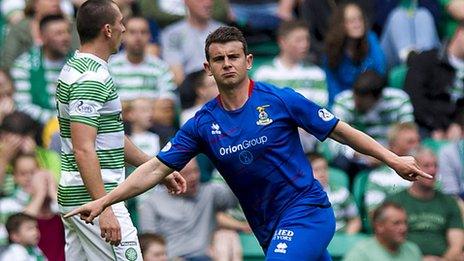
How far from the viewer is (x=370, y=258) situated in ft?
41.3

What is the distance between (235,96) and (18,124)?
5431mm

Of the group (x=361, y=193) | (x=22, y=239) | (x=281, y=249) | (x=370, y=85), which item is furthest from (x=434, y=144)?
(x=281, y=249)

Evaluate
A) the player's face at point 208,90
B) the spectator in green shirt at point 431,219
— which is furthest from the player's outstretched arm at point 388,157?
the player's face at point 208,90

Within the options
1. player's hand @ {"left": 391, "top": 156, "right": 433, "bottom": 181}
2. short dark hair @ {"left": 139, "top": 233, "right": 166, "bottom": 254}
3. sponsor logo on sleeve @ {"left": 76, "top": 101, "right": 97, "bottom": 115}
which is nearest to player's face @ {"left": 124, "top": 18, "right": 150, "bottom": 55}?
short dark hair @ {"left": 139, "top": 233, "right": 166, "bottom": 254}

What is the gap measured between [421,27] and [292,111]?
6730mm

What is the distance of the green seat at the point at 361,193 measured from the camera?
529 inches

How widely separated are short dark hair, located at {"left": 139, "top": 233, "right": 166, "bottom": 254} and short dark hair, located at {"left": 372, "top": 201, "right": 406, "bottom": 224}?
1.87 metres

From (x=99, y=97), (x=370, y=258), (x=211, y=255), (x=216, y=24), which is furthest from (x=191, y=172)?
(x=99, y=97)

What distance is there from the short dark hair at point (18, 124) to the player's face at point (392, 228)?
350 centimetres

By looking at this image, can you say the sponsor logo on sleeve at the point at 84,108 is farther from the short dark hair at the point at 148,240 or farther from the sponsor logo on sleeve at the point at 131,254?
the short dark hair at the point at 148,240

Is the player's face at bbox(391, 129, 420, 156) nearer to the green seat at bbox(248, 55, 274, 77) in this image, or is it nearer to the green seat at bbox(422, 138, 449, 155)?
the green seat at bbox(422, 138, 449, 155)

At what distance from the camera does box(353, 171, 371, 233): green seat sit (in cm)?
1344

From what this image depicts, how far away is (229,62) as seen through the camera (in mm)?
8562

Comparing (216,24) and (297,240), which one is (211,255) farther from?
(297,240)
